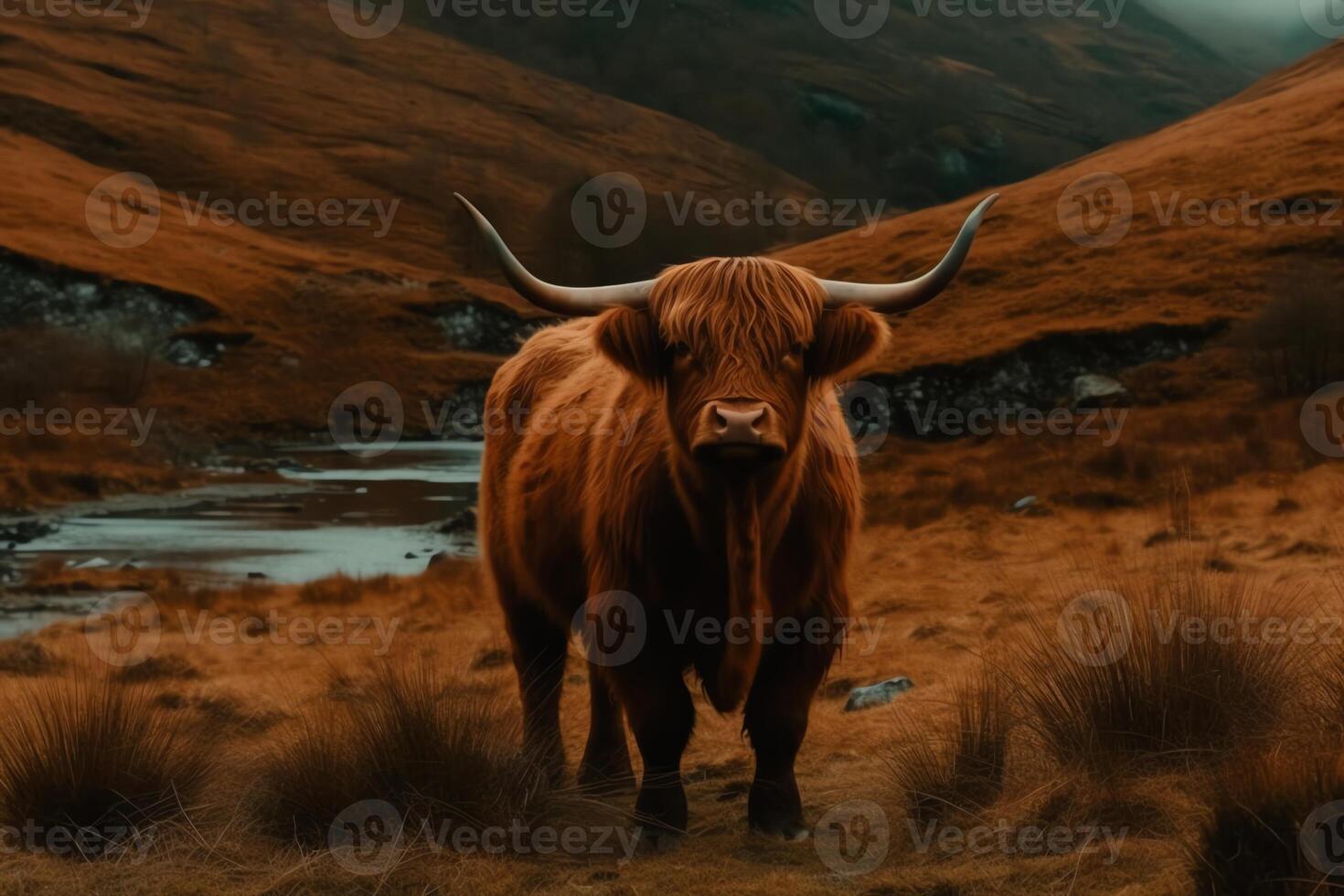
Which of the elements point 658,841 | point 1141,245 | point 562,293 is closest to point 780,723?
point 658,841

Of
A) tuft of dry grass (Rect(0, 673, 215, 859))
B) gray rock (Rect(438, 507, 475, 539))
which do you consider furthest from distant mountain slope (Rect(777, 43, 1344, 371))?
tuft of dry grass (Rect(0, 673, 215, 859))

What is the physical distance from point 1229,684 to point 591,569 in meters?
2.27

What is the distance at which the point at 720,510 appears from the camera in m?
4.57

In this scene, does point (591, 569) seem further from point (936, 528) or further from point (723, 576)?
point (936, 528)

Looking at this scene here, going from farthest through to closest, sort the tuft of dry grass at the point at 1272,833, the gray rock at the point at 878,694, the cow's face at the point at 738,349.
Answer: the gray rock at the point at 878,694
the cow's face at the point at 738,349
the tuft of dry grass at the point at 1272,833

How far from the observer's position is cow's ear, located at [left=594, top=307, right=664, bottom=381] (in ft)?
15.2

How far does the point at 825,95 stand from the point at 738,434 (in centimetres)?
17574

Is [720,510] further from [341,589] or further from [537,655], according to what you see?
[341,589]

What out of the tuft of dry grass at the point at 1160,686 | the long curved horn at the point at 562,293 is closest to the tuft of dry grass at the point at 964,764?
the tuft of dry grass at the point at 1160,686

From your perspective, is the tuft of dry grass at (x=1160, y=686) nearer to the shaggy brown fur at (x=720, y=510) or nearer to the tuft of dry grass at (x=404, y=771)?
the shaggy brown fur at (x=720, y=510)

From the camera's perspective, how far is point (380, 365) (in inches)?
2282

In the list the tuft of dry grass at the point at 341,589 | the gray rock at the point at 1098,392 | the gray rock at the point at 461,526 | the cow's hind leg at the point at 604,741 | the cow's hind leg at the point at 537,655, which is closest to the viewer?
the cow's hind leg at the point at 604,741

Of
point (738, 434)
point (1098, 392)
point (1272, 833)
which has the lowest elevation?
point (1272, 833)

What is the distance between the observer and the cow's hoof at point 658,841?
4723mm
